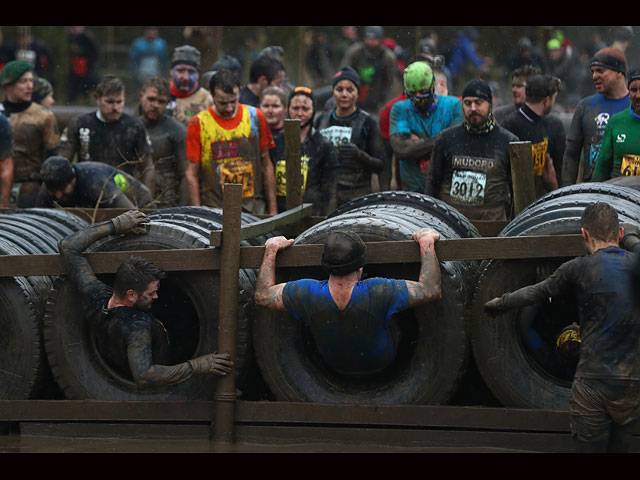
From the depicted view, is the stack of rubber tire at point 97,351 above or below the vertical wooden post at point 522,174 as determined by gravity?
below

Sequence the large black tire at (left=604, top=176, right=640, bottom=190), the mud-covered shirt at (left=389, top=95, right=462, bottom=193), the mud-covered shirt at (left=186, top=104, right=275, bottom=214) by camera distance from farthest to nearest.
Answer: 1. the mud-covered shirt at (left=389, top=95, right=462, bottom=193)
2. the mud-covered shirt at (left=186, top=104, right=275, bottom=214)
3. the large black tire at (left=604, top=176, right=640, bottom=190)

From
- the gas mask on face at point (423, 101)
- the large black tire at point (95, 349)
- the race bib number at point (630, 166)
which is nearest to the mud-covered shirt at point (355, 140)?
the gas mask on face at point (423, 101)

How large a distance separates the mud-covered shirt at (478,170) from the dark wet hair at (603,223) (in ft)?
8.71

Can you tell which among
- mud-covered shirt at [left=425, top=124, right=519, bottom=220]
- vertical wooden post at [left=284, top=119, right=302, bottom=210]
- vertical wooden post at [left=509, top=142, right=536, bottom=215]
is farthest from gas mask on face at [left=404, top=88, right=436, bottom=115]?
vertical wooden post at [left=509, top=142, right=536, bottom=215]

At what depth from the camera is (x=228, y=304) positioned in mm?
6891

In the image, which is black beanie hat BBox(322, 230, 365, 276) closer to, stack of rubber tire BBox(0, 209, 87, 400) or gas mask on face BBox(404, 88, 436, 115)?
stack of rubber tire BBox(0, 209, 87, 400)

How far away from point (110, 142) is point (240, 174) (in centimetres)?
176

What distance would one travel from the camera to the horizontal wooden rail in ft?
21.4

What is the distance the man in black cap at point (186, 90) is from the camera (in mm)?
12297

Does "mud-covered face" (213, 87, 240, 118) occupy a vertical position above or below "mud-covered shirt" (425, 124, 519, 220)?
above

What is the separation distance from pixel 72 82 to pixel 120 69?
A: 1720 millimetres

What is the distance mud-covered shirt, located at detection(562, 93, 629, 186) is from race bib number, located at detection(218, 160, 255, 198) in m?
2.78

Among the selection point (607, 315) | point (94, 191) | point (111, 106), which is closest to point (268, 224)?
point (94, 191)

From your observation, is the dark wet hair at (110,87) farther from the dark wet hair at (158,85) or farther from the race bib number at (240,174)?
the race bib number at (240,174)
